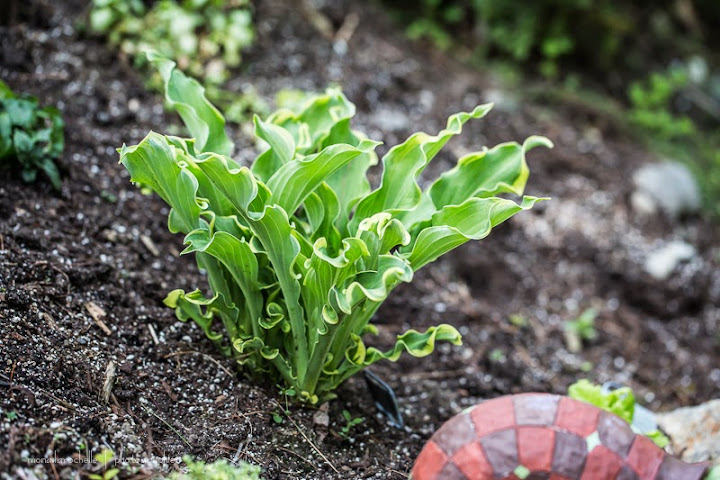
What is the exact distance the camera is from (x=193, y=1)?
3.71 meters

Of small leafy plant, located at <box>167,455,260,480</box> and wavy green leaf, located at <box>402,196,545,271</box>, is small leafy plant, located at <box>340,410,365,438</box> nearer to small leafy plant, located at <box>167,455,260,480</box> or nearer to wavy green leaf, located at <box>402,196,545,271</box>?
small leafy plant, located at <box>167,455,260,480</box>

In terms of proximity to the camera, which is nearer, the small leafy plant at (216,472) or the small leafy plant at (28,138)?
the small leafy plant at (216,472)

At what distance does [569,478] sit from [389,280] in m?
0.67

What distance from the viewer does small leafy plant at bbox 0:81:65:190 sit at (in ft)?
8.60

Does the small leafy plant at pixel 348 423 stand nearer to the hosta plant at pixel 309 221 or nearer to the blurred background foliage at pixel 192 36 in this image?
the hosta plant at pixel 309 221

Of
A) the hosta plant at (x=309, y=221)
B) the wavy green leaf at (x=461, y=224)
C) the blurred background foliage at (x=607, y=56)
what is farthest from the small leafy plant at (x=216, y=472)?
the blurred background foliage at (x=607, y=56)

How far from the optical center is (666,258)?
4113 mm

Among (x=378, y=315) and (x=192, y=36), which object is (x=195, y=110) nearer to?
(x=378, y=315)

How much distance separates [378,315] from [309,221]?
0.95 m

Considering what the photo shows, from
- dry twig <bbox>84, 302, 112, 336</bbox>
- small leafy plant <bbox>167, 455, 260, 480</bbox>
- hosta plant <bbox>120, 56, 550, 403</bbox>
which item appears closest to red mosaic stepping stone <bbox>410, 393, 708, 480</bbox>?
hosta plant <bbox>120, 56, 550, 403</bbox>

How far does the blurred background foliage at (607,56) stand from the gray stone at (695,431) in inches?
86.8

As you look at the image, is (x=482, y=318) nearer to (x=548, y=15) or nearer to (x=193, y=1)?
(x=193, y=1)

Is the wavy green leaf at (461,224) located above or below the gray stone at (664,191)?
above

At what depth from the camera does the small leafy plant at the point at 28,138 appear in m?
2.62
